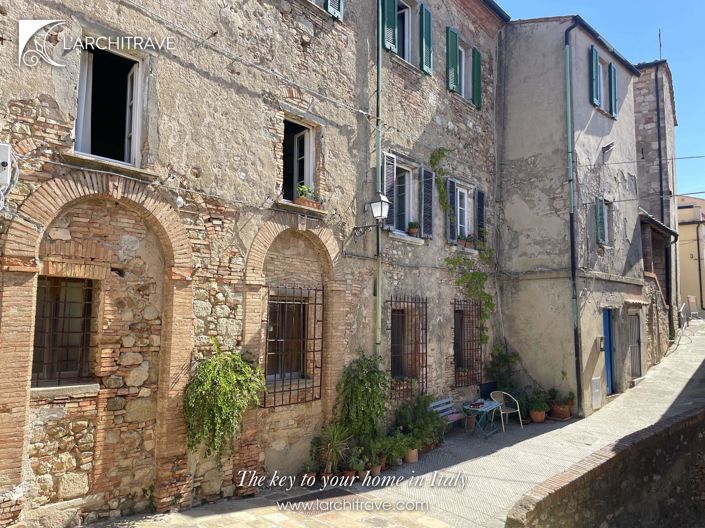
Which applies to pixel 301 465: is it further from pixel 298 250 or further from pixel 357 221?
pixel 357 221

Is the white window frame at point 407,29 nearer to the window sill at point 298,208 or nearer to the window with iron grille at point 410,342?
the window sill at point 298,208

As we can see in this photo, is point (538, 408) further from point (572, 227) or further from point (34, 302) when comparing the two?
point (34, 302)

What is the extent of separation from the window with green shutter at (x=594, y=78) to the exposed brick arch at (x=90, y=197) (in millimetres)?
11269

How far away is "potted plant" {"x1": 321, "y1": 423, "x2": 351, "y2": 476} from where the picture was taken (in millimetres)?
7852

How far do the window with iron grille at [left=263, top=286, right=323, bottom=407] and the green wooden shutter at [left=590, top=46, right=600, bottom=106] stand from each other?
9.41m

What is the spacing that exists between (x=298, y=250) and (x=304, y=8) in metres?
3.84

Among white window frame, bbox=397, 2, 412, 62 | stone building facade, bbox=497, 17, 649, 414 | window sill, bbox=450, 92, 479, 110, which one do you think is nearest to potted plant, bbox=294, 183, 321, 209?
white window frame, bbox=397, 2, 412, 62

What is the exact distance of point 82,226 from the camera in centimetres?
585

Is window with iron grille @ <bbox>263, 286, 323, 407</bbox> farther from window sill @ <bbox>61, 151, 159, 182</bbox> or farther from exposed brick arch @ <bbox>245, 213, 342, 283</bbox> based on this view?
window sill @ <bbox>61, 151, 159, 182</bbox>

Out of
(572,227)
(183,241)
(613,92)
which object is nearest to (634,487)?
(572,227)

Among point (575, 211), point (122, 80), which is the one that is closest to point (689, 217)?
point (575, 211)

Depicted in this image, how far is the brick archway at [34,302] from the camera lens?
5.10m

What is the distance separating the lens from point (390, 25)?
9984mm

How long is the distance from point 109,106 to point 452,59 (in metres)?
7.41
